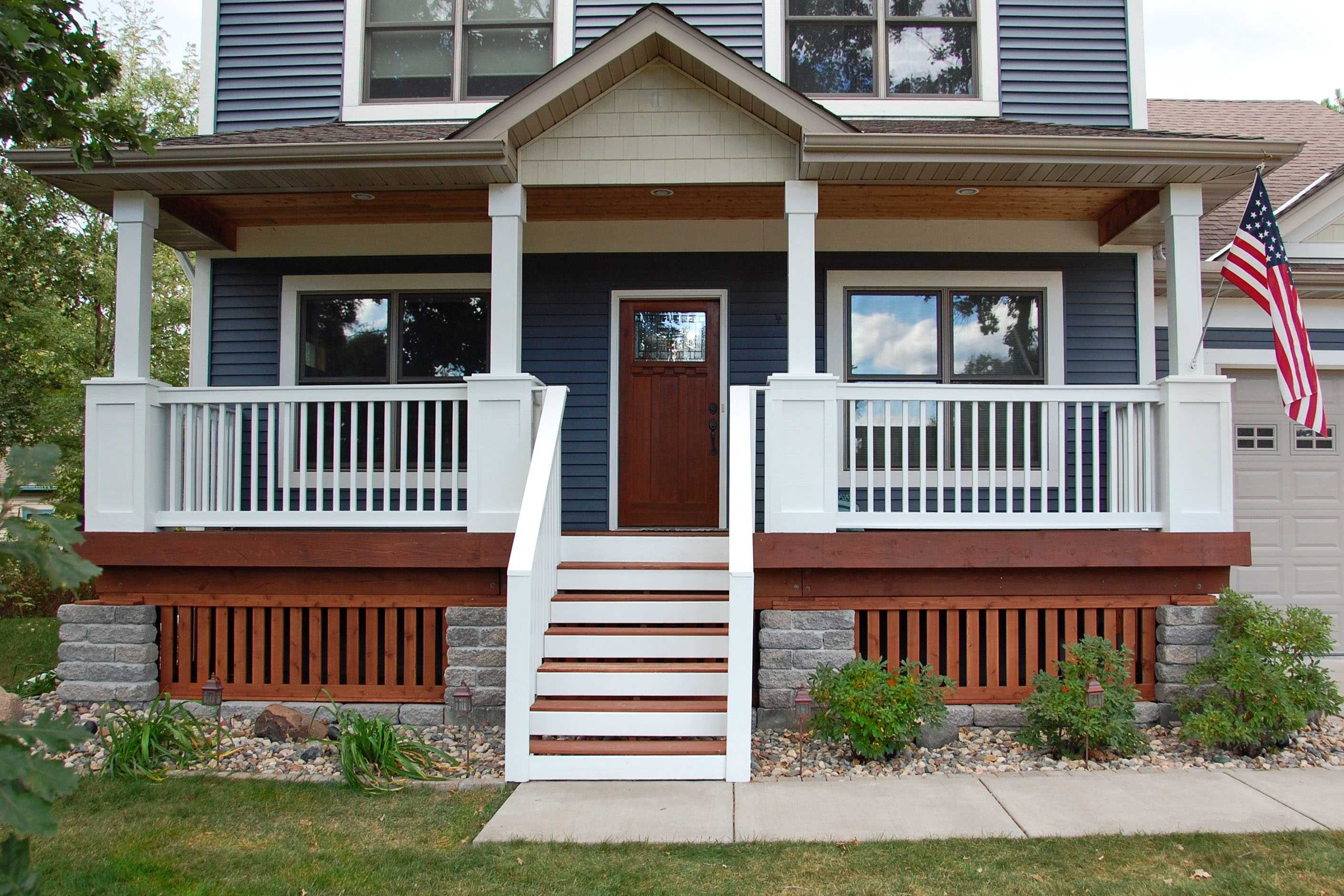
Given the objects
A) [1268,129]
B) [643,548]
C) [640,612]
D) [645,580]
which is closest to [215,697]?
[640,612]

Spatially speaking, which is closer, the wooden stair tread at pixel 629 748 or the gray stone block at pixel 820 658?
the wooden stair tread at pixel 629 748

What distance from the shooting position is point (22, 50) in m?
3.27

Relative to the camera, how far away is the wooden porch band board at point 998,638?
579 centimetres

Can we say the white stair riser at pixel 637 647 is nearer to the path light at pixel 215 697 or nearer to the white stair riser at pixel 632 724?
the white stair riser at pixel 632 724

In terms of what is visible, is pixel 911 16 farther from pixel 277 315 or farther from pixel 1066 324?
pixel 277 315

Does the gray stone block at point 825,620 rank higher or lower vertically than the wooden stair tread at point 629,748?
higher

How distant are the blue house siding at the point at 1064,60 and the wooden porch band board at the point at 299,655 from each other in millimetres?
6127

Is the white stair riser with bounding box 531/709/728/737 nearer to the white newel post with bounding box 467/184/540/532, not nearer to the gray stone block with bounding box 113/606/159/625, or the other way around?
the white newel post with bounding box 467/184/540/532

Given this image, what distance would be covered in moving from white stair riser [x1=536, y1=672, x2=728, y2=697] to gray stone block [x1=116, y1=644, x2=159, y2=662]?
282 centimetres

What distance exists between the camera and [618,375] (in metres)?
7.54

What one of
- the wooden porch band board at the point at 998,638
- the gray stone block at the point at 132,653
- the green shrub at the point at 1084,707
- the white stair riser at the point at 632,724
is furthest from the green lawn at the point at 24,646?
the green shrub at the point at 1084,707

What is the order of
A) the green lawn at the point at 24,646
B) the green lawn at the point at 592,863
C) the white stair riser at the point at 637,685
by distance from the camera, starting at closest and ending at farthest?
the green lawn at the point at 592,863, the white stair riser at the point at 637,685, the green lawn at the point at 24,646

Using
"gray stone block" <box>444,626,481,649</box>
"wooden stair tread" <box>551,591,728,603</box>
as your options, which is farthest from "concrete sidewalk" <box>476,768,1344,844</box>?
"gray stone block" <box>444,626,481,649</box>

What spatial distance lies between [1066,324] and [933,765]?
3.97 m
